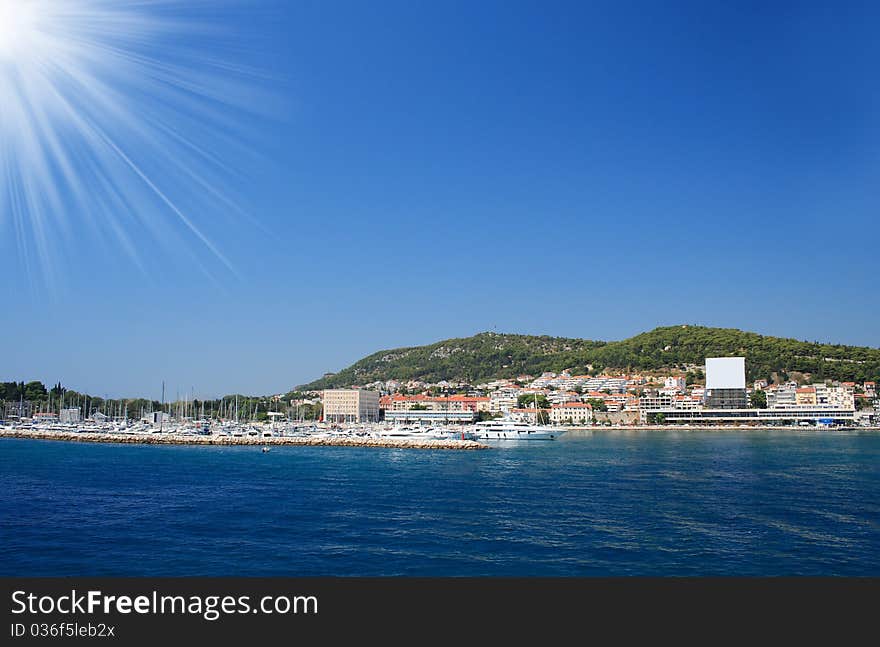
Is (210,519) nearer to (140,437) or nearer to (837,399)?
(140,437)

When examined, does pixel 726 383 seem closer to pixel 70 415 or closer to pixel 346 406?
pixel 346 406

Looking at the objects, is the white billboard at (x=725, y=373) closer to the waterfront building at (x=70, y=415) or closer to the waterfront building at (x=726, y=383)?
the waterfront building at (x=726, y=383)

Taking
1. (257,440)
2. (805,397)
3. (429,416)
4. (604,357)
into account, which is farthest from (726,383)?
(257,440)

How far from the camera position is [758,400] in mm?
79250

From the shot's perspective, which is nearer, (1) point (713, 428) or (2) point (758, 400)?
(1) point (713, 428)

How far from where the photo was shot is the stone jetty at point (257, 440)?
140ft

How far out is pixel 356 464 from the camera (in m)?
30.2

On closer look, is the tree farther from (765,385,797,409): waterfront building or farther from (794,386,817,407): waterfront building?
(794,386,817,407): waterfront building

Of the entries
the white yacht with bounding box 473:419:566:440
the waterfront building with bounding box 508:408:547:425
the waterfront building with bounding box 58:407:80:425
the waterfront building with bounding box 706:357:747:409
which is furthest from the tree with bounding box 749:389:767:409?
the waterfront building with bounding box 58:407:80:425

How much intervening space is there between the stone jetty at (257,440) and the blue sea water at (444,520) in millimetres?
14590

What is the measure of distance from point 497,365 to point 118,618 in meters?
136

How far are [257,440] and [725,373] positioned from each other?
57264 mm

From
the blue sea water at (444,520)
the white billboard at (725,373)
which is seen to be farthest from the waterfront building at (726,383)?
the blue sea water at (444,520)

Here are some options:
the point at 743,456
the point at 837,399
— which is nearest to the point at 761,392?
the point at 837,399
